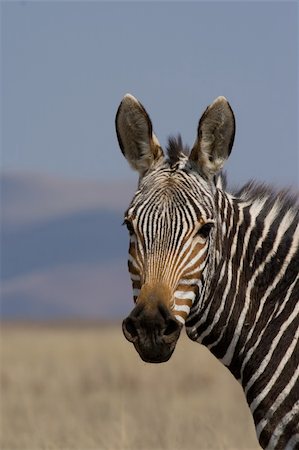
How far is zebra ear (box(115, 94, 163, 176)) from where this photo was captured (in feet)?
26.2

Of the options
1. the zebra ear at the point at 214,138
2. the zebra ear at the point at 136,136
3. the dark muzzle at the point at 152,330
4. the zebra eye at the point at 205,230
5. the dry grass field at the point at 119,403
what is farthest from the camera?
the dry grass field at the point at 119,403

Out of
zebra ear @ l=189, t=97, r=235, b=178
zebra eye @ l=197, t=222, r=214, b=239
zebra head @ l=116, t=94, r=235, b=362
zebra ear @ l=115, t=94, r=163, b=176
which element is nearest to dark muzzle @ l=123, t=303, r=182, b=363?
zebra head @ l=116, t=94, r=235, b=362

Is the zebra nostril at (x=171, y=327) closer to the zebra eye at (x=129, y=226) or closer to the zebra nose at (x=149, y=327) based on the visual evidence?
the zebra nose at (x=149, y=327)

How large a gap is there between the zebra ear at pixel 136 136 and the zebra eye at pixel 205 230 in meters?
0.74

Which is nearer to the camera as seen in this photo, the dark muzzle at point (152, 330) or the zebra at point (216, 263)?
the dark muzzle at point (152, 330)

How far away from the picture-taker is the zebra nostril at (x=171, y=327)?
279 inches

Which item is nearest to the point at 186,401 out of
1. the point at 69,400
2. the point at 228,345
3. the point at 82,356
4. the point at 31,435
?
the point at 69,400

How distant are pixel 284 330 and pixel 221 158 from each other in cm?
125

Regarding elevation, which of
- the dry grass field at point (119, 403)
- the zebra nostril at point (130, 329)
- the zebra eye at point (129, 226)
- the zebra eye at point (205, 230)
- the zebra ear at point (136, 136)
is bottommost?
the dry grass field at point (119, 403)

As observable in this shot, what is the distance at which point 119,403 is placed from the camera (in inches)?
1007

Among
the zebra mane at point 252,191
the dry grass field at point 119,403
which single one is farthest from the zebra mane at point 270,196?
the dry grass field at point 119,403

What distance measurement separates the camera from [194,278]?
746cm

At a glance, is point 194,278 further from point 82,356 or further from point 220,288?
point 82,356

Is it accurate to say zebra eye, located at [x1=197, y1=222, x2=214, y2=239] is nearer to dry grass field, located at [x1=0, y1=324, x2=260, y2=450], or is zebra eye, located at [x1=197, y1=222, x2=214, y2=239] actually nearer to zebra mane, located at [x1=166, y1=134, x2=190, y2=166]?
zebra mane, located at [x1=166, y1=134, x2=190, y2=166]
